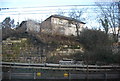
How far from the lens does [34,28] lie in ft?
22.9

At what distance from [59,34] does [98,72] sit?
3.55 m

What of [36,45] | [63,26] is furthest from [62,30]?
[36,45]

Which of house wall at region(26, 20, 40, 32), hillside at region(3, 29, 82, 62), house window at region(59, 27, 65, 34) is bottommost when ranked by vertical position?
hillside at region(3, 29, 82, 62)

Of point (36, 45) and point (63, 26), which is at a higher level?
point (63, 26)

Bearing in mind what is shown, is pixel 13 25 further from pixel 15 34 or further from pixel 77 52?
pixel 77 52

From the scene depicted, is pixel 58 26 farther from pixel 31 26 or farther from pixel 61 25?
pixel 31 26

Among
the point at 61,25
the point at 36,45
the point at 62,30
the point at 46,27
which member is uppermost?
the point at 61,25

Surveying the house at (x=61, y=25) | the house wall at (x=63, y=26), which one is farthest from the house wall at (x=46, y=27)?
the house wall at (x=63, y=26)

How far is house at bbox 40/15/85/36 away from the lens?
7059mm

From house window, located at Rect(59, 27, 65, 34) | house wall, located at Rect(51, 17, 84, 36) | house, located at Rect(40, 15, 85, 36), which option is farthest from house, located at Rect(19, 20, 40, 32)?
house window, located at Rect(59, 27, 65, 34)

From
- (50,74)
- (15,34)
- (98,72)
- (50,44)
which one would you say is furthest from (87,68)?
(15,34)

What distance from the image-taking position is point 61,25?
775 centimetres

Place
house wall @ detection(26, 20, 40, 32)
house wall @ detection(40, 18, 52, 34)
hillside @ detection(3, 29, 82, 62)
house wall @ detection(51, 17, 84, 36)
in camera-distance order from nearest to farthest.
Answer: hillside @ detection(3, 29, 82, 62) < house wall @ detection(26, 20, 40, 32) < house wall @ detection(40, 18, 52, 34) < house wall @ detection(51, 17, 84, 36)

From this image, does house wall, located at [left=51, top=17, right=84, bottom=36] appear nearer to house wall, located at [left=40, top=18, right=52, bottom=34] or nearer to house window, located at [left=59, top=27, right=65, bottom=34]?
house window, located at [left=59, top=27, right=65, bottom=34]
